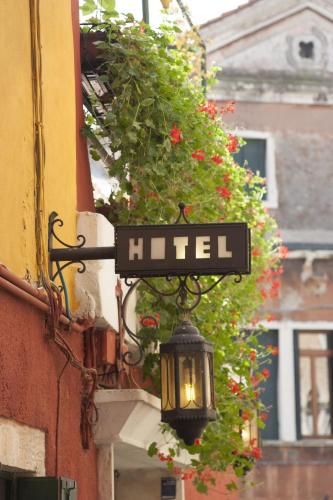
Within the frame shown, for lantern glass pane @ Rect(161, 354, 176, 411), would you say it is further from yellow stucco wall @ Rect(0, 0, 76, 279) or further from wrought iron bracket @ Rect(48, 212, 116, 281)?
yellow stucco wall @ Rect(0, 0, 76, 279)

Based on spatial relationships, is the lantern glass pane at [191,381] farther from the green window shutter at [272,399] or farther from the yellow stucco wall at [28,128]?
the green window shutter at [272,399]

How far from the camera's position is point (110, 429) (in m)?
8.03

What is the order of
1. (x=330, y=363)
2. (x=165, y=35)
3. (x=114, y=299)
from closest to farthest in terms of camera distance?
(x=114, y=299)
(x=165, y=35)
(x=330, y=363)

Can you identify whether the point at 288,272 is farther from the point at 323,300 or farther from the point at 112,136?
the point at 112,136

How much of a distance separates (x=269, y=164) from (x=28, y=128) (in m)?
13.1

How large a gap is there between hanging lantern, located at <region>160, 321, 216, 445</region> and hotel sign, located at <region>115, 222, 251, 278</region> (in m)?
0.60

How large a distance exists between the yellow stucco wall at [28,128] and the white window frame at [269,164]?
11.7 m

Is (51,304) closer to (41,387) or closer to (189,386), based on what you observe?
(41,387)

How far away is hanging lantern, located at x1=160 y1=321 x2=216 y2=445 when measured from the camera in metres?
6.97

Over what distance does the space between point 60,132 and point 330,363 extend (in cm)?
1193

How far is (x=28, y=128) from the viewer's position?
6.89m

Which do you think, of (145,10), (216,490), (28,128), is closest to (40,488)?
(28,128)

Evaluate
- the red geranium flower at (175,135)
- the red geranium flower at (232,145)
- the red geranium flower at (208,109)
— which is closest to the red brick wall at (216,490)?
the red geranium flower at (232,145)

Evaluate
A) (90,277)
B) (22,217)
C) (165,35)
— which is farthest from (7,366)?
(165,35)
